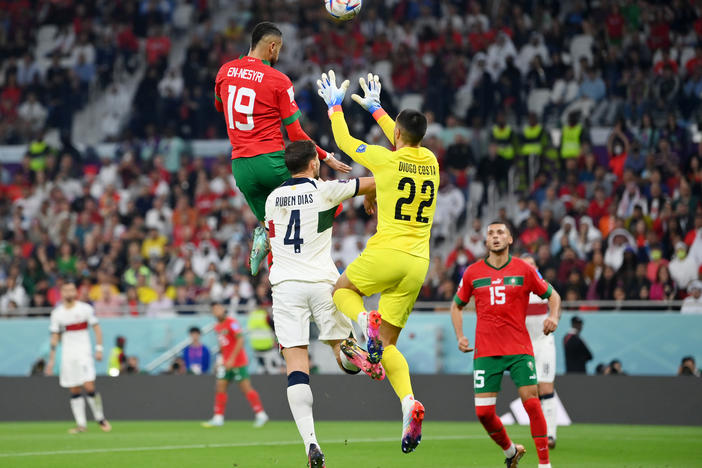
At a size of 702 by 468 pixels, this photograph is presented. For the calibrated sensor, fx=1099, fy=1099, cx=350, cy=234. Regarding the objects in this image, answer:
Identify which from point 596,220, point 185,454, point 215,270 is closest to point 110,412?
point 215,270

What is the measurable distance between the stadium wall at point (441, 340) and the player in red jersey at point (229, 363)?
1.86m

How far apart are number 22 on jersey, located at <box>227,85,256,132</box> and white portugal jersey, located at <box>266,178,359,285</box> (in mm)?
764

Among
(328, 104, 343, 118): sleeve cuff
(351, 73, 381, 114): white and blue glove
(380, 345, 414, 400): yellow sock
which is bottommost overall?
(380, 345, 414, 400): yellow sock

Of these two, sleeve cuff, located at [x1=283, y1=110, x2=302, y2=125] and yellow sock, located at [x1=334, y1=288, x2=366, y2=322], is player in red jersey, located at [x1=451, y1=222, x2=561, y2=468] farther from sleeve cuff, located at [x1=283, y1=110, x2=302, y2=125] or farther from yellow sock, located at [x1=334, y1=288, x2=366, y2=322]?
sleeve cuff, located at [x1=283, y1=110, x2=302, y2=125]

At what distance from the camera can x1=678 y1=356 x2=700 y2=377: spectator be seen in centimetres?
1753

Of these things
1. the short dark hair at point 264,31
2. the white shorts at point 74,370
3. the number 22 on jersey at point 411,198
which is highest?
the short dark hair at point 264,31

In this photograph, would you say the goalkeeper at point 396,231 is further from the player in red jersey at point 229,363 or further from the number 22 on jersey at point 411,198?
the player in red jersey at point 229,363

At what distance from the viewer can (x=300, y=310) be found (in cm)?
939

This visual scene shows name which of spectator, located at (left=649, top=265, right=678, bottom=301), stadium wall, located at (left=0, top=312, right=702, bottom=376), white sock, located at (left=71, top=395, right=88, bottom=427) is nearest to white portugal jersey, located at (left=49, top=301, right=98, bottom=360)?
white sock, located at (left=71, top=395, right=88, bottom=427)

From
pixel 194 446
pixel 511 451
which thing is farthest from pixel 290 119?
pixel 194 446

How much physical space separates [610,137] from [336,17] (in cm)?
1186

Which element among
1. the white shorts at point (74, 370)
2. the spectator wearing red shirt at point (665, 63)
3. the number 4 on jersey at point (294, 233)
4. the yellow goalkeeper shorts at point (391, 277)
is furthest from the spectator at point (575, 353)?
the number 4 on jersey at point (294, 233)

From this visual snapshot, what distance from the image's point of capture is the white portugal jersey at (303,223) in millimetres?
9266

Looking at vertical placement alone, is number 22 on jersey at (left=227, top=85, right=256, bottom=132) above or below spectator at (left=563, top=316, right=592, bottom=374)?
above
